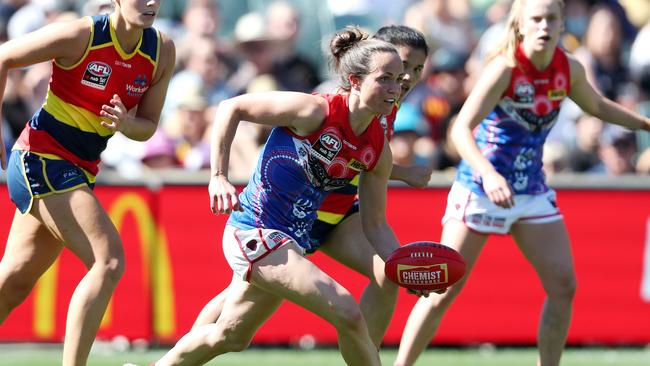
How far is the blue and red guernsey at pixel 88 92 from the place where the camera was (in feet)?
20.1

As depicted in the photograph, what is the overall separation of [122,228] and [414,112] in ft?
10.3

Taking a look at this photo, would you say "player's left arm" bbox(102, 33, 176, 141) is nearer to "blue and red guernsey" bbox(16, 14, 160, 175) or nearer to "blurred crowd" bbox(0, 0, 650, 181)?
"blue and red guernsey" bbox(16, 14, 160, 175)

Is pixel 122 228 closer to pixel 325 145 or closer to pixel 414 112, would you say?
pixel 414 112

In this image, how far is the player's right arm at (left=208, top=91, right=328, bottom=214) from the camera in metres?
5.68

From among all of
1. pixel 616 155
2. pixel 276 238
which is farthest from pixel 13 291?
pixel 616 155

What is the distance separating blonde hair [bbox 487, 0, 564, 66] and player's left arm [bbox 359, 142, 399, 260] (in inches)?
56.5

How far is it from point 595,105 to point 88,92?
122 inches

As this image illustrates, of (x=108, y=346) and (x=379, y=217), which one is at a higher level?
(x=379, y=217)

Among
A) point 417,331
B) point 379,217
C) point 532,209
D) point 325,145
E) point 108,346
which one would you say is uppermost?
point 325,145

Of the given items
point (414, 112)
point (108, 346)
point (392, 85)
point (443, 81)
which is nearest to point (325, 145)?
point (392, 85)

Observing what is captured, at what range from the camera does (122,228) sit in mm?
9461

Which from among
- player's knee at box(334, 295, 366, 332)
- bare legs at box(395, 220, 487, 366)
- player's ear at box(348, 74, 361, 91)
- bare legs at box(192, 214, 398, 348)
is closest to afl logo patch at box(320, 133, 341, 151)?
player's ear at box(348, 74, 361, 91)

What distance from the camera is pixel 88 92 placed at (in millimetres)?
6176

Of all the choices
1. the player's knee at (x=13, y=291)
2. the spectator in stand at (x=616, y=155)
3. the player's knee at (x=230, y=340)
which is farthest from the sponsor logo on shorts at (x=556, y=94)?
the spectator in stand at (x=616, y=155)
